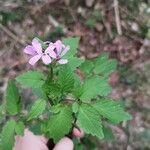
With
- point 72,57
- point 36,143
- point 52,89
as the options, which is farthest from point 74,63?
point 36,143

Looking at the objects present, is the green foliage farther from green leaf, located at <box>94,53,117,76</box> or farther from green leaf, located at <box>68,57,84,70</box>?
green leaf, located at <box>94,53,117,76</box>

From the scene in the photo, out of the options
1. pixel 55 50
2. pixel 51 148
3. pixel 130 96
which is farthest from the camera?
pixel 130 96

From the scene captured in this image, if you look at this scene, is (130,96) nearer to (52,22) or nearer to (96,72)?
(52,22)

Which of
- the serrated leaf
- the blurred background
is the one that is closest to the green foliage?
the serrated leaf

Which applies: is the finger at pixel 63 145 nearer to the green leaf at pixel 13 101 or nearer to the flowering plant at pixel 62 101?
the flowering plant at pixel 62 101

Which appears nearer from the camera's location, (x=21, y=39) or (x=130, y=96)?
(x=130, y=96)

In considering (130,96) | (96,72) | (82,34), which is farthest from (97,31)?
(96,72)
